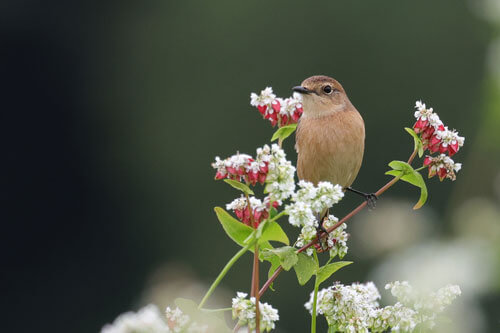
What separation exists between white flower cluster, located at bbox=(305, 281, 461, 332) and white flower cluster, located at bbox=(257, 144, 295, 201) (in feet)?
0.91

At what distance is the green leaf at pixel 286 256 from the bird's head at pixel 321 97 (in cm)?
163

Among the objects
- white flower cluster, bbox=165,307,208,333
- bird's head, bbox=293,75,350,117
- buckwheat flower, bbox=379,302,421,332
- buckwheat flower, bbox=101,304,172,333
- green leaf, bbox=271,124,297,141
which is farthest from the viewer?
bird's head, bbox=293,75,350,117

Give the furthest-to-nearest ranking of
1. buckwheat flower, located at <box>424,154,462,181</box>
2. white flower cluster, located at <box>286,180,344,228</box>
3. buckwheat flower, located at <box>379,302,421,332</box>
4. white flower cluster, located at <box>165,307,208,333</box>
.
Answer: buckwheat flower, located at <box>424,154,462,181</box>, buckwheat flower, located at <box>379,302,421,332</box>, white flower cluster, located at <box>286,180,344,228</box>, white flower cluster, located at <box>165,307,208,333</box>

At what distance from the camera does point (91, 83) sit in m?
31.4

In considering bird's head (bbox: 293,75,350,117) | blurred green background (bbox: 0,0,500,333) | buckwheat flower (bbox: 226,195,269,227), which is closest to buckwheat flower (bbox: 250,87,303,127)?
buckwheat flower (bbox: 226,195,269,227)

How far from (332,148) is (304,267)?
136 centimetres

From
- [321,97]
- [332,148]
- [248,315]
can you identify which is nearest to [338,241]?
[248,315]

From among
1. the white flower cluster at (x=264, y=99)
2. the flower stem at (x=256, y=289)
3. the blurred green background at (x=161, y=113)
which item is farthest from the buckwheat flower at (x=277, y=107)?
the blurred green background at (x=161, y=113)

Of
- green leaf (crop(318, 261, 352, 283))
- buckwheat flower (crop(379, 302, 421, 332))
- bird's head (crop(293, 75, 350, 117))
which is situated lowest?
bird's head (crop(293, 75, 350, 117))

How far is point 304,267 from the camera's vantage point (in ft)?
7.09

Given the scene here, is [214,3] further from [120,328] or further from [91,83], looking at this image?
[120,328]

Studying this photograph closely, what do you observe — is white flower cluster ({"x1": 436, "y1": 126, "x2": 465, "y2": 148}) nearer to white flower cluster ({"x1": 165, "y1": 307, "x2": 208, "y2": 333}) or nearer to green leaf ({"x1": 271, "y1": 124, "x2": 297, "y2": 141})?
green leaf ({"x1": 271, "y1": 124, "x2": 297, "y2": 141})

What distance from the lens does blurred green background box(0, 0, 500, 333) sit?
21578 millimetres

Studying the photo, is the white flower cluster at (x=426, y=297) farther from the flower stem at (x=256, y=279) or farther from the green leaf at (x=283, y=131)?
the green leaf at (x=283, y=131)
